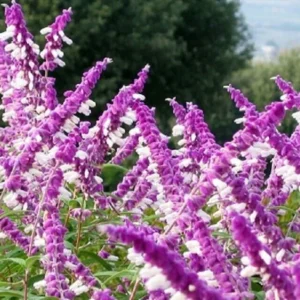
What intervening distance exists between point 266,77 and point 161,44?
13.1 meters

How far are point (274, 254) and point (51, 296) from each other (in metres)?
0.65

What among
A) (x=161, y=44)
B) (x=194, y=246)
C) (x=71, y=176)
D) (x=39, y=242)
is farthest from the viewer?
(x=161, y=44)

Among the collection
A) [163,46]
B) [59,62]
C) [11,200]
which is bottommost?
[163,46]

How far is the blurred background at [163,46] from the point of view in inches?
882

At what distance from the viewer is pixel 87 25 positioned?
2236 cm

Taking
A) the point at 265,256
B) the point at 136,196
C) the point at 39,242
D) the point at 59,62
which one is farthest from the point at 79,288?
the point at 59,62

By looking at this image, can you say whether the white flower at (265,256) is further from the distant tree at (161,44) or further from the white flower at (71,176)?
the distant tree at (161,44)

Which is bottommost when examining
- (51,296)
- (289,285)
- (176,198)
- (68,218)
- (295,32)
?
(295,32)

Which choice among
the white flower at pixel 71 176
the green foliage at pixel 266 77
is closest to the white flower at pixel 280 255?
the white flower at pixel 71 176

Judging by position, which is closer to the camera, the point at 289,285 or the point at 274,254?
the point at 289,285

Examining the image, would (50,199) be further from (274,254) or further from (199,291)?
(199,291)

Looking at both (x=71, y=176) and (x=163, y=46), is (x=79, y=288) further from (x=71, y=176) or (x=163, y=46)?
(x=163, y=46)

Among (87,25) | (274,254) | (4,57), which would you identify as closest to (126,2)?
(87,25)

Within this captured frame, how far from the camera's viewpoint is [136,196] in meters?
3.31
